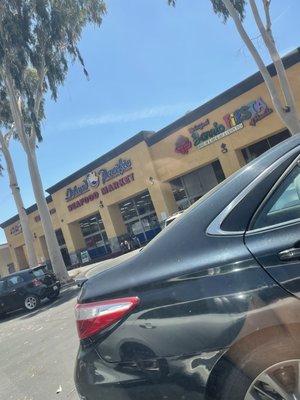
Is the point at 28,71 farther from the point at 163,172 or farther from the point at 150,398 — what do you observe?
the point at 150,398

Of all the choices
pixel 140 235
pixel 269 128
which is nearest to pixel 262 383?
pixel 269 128

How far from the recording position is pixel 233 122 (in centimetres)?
2467

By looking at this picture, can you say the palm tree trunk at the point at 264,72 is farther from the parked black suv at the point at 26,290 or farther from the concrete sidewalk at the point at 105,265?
the concrete sidewalk at the point at 105,265

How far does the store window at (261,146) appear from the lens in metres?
24.0

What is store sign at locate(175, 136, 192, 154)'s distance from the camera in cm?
2717

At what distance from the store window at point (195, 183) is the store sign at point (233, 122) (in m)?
1.64

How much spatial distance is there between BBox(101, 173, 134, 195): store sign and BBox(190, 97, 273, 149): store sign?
627 cm

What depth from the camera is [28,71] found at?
2495cm

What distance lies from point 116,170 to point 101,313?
98.0 feet

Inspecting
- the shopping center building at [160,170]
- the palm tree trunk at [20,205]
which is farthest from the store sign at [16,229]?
the palm tree trunk at [20,205]

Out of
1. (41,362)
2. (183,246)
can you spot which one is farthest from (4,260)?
(183,246)

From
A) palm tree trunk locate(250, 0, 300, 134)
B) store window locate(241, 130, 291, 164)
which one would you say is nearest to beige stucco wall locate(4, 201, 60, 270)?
store window locate(241, 130, 291, 164)

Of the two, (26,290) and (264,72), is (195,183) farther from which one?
(26,290)

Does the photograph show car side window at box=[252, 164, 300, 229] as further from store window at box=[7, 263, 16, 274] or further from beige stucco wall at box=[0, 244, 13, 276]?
beige stucco wall at box=[0, 244, 13, 276]
